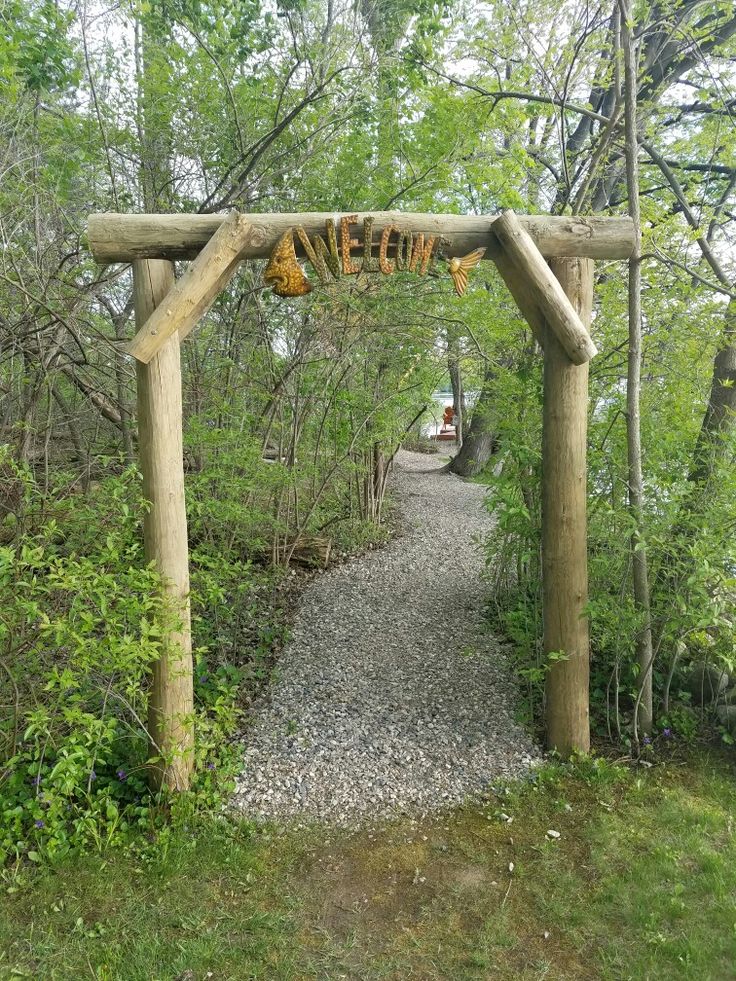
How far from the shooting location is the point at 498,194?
4203mm

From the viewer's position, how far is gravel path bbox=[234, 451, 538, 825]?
2.81 m

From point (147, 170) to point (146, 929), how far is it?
4.64m

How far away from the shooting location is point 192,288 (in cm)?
238

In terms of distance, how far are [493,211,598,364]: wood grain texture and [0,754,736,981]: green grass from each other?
6.91ft

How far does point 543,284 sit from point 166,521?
1.92 meters

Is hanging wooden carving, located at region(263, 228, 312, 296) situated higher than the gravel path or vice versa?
hanging wooden carving, located at region(263, 228, 312, 296)

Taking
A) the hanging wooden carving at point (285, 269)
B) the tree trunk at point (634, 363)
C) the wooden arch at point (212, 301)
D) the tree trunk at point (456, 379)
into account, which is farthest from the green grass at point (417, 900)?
the tree trunk at point (456, 379)

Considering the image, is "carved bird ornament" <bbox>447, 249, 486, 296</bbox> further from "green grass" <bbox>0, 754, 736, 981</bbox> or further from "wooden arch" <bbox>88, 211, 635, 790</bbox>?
"green grass" <bbox>0, 754, 736, 981</bbox>

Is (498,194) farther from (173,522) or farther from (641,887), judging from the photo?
(641,887)

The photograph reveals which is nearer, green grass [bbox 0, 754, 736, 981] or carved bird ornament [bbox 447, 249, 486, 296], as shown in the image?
green grass [bbox 0, 754, 736, 981]

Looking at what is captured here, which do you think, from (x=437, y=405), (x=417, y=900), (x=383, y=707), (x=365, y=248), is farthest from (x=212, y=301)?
(x=437, y=405)

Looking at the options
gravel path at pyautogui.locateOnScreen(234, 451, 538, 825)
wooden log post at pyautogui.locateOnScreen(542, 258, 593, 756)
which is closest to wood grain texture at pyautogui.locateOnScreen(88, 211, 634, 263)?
wooden log post at pyautogui.locateOnScreen(542, 258, 593, 756)

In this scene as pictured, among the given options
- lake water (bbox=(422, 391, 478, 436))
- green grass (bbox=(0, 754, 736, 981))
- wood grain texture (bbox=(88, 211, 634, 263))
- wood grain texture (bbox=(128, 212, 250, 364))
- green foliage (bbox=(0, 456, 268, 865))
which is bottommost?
green grass (bbox=(0, 754, 736, 981))

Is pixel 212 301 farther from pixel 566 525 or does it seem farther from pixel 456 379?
→ pixel 456 379
